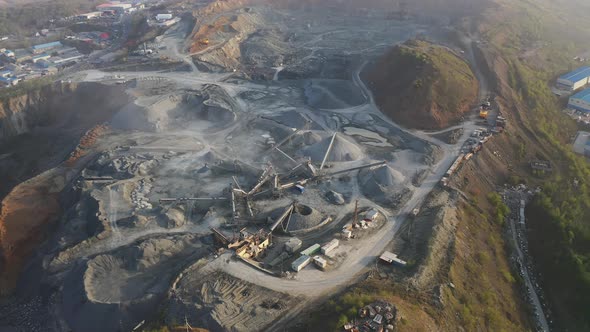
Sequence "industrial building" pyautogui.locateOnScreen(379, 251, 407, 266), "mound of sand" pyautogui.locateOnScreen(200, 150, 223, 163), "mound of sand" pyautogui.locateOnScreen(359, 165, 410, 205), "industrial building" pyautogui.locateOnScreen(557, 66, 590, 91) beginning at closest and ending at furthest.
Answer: "industrial building" pyautogui.locateOnScreen(379, 251, 407, 266)
"mound of sand" pyautogui.locateOnScreen(359, 165, 410, 205)
"mound of sand" pyautogui.locateOnScreen(200, 150, 223, 163)
"industrial building" pyautogui.locateOnScreen(557, 66, 590, 91)

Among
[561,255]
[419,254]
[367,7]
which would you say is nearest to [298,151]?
[419,254]

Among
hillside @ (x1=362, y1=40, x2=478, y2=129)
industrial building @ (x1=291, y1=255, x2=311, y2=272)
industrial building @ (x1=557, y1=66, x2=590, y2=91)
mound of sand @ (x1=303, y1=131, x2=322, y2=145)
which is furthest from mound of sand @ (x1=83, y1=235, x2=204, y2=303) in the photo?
industrial building @ (x1=557, y1=66, x2=590, y2=91)

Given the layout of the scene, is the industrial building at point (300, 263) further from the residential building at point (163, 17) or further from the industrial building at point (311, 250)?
the residential building at point (163, 17)

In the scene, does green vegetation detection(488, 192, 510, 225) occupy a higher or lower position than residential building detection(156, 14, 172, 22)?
lower

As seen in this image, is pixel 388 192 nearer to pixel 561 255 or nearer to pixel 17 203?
pixel 561 255

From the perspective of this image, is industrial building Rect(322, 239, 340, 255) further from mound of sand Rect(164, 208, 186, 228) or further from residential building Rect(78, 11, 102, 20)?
residential building Rect(78, 11, 102, 20)

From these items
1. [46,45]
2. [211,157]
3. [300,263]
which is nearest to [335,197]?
[300,263]
